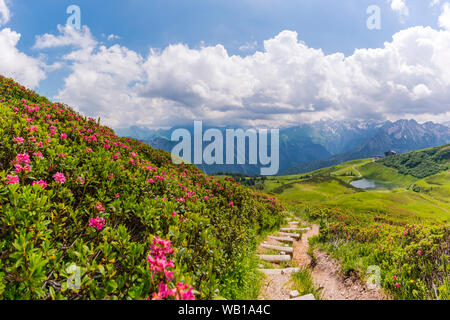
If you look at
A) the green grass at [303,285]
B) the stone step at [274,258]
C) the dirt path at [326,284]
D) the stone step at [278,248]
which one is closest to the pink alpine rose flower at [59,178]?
the dirt path at [326,284]

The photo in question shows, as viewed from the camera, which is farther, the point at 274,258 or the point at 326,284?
the point at 274,258

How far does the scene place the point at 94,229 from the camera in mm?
3434

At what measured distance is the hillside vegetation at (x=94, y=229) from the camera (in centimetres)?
258

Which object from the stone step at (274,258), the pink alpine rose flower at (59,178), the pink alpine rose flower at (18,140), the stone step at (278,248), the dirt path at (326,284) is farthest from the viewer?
the stone step at (278,248)

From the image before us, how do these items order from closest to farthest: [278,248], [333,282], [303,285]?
1. [303,285]
2. [333,282]
3. [278,248]

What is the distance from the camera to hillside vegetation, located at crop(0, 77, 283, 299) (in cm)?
258

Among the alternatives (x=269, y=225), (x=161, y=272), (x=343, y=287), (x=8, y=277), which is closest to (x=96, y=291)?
(x=161, y=272)

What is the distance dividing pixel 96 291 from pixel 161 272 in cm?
83

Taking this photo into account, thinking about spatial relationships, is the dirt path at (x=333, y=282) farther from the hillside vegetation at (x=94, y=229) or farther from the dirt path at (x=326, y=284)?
the hillside vegetation at (x=94, y=229)

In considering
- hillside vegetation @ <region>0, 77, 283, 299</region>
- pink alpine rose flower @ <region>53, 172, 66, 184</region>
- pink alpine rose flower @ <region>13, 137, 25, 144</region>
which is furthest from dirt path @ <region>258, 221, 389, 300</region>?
pink alpine rose flower @ <region>13, 137, 25, 144</region>

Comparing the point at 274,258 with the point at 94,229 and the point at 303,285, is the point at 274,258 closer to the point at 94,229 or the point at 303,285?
the point at 303,285

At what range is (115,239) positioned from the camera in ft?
11.0

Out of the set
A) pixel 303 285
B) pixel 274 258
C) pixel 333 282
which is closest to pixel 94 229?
pixel 303 285
